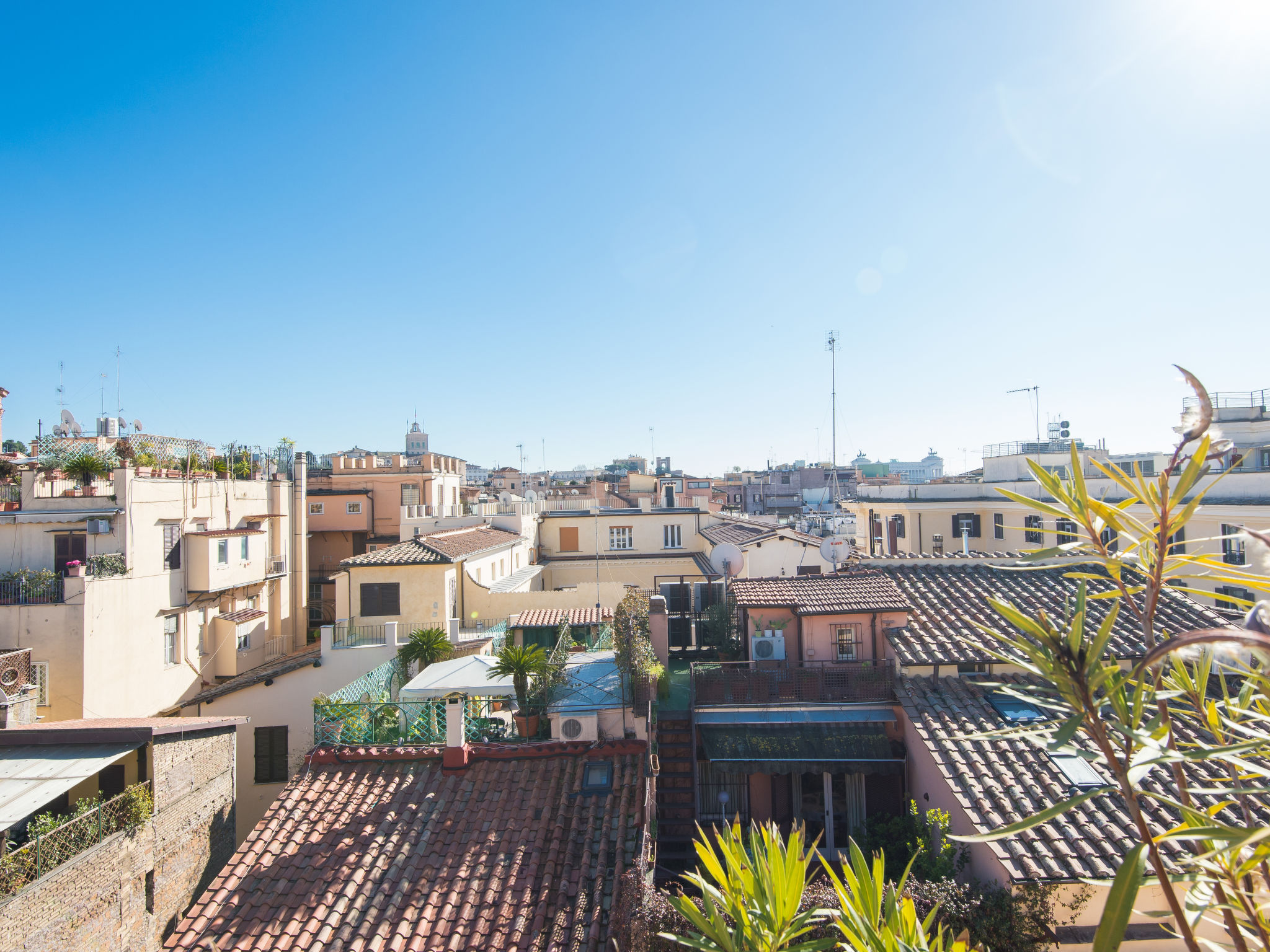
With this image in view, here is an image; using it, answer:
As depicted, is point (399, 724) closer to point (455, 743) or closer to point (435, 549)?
point (455, 743)

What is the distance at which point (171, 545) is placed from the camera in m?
19.4

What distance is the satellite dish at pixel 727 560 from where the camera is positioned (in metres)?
15.8

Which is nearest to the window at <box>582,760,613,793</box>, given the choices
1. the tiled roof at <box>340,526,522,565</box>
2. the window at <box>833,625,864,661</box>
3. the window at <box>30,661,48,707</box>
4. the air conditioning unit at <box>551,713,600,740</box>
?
the air conditioning unit at <box>551,713,600,740</box>

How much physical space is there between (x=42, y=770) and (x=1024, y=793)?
1287cm

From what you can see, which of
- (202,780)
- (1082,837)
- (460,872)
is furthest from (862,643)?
(202,780)

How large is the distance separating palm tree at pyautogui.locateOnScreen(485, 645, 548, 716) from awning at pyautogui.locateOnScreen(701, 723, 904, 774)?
2939mm

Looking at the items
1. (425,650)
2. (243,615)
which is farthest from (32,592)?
(425,650)

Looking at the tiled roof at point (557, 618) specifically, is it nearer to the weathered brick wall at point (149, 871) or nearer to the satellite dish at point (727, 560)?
the satellite dish at point (727, 560)

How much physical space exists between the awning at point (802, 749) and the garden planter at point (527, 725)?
2.79m

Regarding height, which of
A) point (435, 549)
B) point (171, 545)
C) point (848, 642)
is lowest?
point (848, 642)

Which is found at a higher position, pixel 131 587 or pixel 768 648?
pixel 131 587

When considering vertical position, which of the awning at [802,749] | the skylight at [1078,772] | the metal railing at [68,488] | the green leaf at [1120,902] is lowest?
the awning at [802,749]

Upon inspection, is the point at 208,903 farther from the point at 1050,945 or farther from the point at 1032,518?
the point at 1032,518

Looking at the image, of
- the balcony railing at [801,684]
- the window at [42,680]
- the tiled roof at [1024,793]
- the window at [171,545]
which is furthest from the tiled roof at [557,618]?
the window at [42,680]
